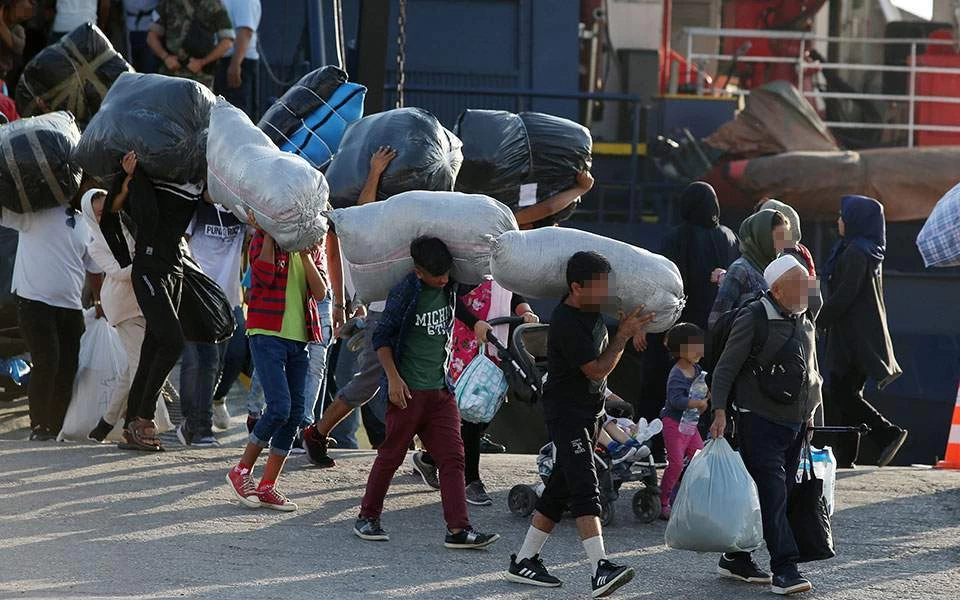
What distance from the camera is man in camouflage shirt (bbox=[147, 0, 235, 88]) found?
10773 mm

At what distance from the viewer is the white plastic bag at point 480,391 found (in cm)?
675

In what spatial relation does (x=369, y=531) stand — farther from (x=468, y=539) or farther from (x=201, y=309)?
(x=201, y=309)

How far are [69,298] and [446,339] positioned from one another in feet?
9.33

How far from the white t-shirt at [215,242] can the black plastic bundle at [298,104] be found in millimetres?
1374

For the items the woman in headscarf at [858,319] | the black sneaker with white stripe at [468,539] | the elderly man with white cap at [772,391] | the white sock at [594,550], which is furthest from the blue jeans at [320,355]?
the woman in headscarf at [858,319]

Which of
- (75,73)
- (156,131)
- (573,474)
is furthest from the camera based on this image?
(75,73)

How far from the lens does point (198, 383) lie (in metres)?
8.29

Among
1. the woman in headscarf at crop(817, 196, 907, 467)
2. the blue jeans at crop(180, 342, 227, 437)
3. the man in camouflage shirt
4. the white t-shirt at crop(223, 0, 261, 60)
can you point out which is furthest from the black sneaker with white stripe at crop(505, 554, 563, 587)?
the white t-shirt at crop(223, 0, 261, 60)

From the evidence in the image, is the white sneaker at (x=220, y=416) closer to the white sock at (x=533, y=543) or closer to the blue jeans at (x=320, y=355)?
the blue jeans at (x=320, y=355)

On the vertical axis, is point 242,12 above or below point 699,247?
above

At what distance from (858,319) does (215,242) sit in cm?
384

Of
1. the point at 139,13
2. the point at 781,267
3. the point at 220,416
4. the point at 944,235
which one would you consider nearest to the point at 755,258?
the point at 944,235

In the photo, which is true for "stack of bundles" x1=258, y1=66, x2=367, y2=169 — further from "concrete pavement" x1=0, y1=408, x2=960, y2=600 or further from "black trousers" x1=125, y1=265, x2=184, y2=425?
"concrete pavement" x1=0, y1=408, x2=960, y2=600

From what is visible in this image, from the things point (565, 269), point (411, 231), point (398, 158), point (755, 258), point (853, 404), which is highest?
point (398, 158)
